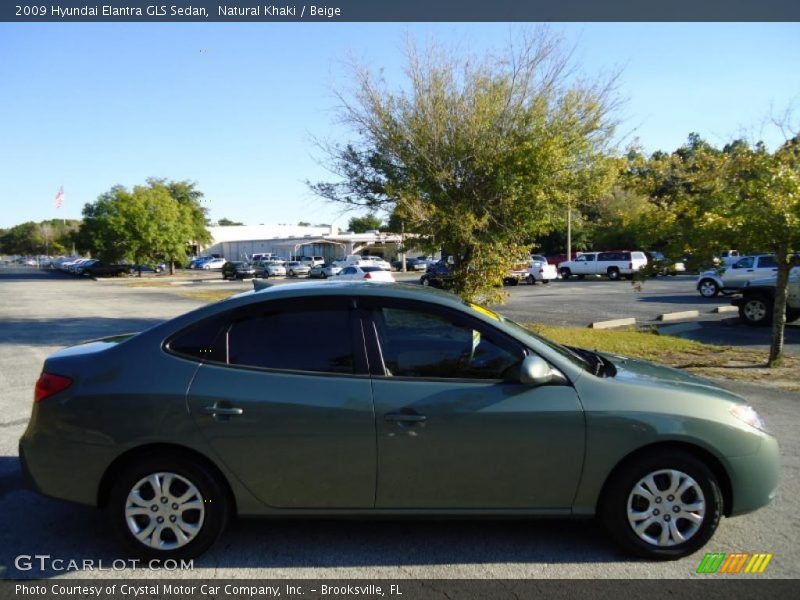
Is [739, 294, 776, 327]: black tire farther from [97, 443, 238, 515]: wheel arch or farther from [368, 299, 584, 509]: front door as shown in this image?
[97, 443, 238, 515]: wheel arch

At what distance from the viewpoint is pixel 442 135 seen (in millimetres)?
12766

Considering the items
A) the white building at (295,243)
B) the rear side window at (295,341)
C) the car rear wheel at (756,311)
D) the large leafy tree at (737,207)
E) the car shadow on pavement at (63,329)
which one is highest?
the white building at (295,243)

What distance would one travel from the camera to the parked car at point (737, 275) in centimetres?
2433

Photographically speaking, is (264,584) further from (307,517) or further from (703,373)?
(703,373)

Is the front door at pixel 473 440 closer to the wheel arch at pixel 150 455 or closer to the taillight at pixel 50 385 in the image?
the wheel arch at pixel 150 455

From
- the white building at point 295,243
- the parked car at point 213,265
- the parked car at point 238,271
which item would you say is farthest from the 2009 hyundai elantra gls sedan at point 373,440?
the parked car at point 213,265

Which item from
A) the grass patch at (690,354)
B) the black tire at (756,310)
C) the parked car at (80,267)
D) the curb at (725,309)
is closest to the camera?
the grass patch at (690,354)

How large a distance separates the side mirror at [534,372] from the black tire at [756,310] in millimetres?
13943

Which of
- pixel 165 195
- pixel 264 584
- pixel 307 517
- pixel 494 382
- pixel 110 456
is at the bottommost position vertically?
pixel 264 584

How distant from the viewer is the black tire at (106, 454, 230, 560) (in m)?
3.57

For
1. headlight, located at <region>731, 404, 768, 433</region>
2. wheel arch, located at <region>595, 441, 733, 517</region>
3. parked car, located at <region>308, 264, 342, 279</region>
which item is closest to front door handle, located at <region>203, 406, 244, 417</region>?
wheel arch, located at <region>595, 441, 733, 517</region>

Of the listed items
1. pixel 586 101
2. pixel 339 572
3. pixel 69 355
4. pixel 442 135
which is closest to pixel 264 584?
pixel 339 572

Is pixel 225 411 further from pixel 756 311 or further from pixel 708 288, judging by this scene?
pixel 708 288

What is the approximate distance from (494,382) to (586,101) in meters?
11.2
